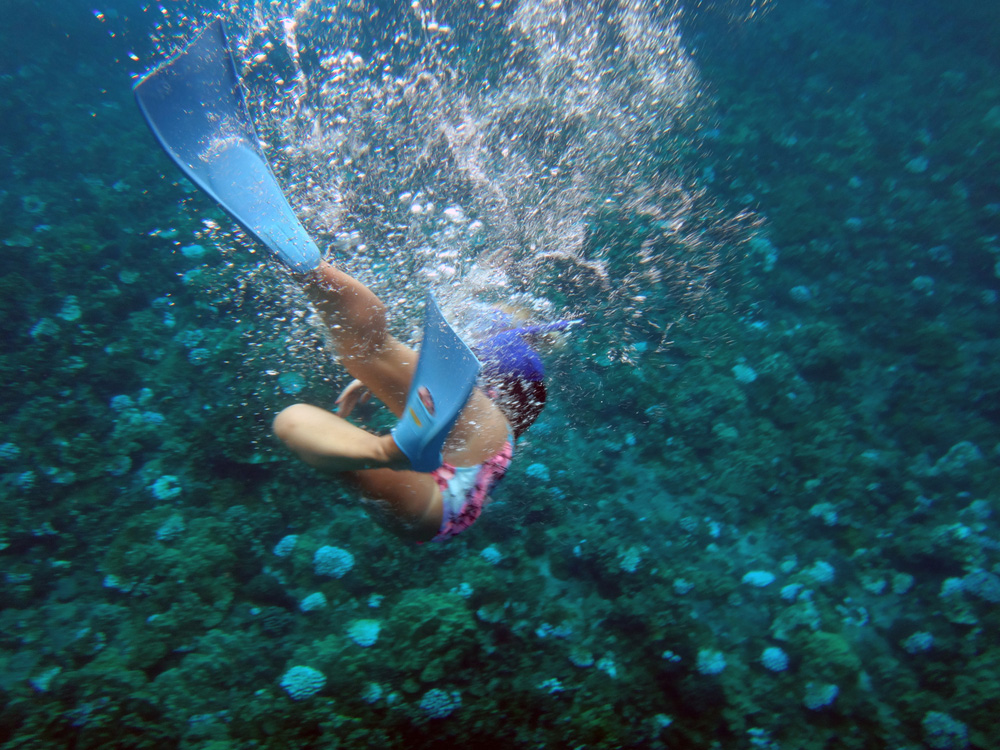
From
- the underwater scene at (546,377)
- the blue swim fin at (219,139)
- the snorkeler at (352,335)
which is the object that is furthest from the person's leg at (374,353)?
the underwater scene at (546,377)

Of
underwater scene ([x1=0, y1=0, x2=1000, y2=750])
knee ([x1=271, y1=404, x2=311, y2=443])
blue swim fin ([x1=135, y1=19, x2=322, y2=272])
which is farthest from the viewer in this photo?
underwater scene ([x1=0, y1=0, x2=1000, y2=750])

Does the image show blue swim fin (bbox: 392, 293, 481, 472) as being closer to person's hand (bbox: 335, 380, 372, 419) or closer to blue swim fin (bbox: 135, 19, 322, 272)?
person's hand (bbox: 335, 380, 372, 419)

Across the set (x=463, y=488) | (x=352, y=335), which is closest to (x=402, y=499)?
(x=463, y=488)

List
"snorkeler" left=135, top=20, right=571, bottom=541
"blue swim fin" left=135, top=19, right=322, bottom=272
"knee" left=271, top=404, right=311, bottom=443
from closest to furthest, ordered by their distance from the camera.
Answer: "knee" left=271, top=404, right=311, bottom=443
"snorkeler" left=135, top=20, right=571, bottom=541
"blue swim fin" left=135, top=19, right=322, bottom=272

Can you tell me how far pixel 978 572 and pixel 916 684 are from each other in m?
1.10

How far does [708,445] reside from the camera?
13.6ft

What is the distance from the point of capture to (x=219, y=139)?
8.78 feet

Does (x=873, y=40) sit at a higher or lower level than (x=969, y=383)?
higher

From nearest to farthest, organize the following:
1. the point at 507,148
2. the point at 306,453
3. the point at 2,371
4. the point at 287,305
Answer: the point at 306,453, the point at 2,371, the point at 287,305, the point at 507,148

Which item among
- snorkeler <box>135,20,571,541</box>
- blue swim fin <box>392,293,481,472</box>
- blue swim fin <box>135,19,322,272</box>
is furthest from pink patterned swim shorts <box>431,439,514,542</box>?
blue swim fin <box>135,19,322,272</box>

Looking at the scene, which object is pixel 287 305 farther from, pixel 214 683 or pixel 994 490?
pixel 994 490

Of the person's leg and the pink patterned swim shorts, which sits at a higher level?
the person's leg

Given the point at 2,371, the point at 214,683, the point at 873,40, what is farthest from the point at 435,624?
the point at 873,40

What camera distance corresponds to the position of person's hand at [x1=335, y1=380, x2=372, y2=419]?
253cm
